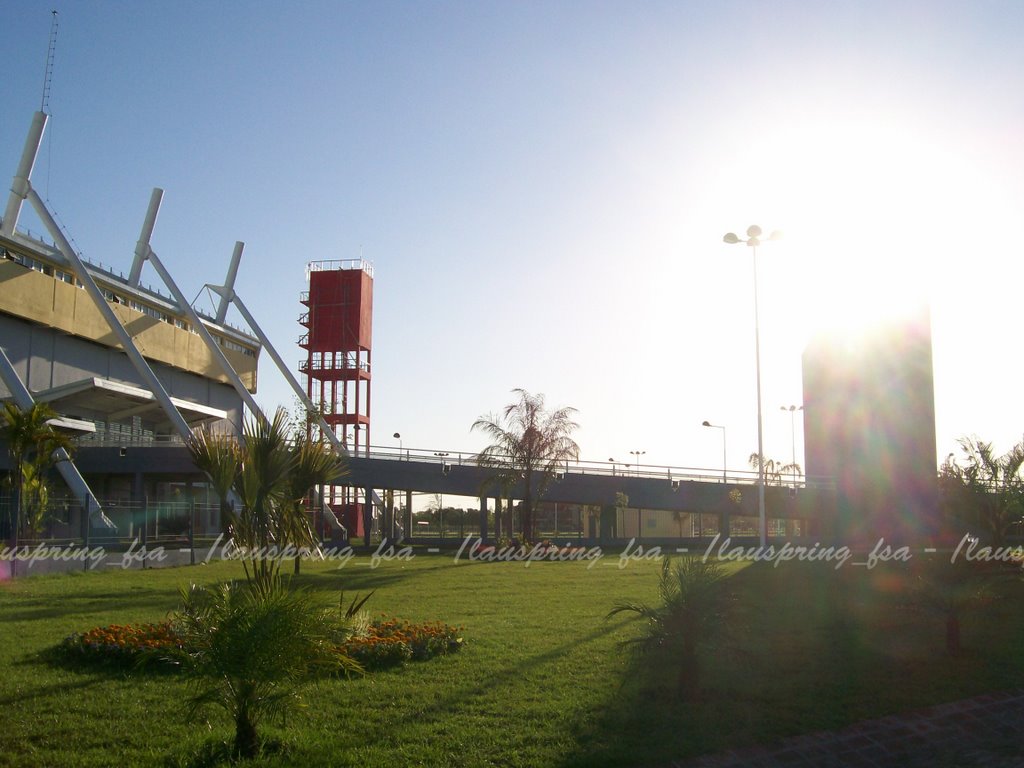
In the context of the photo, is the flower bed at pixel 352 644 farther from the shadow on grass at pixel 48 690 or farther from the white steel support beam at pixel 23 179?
the white steel support beam at pixel 23 179

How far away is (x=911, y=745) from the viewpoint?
7922 millimetres

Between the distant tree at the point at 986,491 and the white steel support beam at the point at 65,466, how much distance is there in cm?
2256

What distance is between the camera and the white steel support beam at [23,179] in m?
40.3

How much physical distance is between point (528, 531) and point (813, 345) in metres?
14.6

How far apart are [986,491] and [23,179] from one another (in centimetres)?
3965

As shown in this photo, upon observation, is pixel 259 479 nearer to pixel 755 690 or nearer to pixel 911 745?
pixel 755 690

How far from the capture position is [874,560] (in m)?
21.1

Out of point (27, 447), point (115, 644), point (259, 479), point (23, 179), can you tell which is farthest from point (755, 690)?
point (23, 179)

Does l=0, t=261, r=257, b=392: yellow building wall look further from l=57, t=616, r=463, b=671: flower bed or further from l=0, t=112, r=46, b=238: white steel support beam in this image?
l=57, t=616, r=463, b=671: flower bed

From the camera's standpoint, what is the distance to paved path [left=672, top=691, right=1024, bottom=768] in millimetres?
7414

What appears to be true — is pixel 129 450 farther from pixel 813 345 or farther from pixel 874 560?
pixel 874 560

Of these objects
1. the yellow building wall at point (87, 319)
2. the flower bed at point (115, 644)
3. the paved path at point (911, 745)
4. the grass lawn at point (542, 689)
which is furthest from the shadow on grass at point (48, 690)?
the yellow building wall at point (87, 319)

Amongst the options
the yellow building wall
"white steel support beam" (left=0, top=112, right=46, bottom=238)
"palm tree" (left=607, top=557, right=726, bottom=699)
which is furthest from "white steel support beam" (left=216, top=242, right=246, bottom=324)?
"palm tree" (left=607, top=557, right=726, bottom=699)

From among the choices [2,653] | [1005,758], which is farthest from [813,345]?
[2,653]
